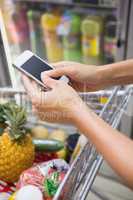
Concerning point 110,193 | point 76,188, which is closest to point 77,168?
point 76,188

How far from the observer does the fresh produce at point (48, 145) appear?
77cm

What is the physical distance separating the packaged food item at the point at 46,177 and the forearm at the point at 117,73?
8.7 inches

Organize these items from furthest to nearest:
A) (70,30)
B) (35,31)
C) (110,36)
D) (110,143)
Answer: (35,31) → (70,30) → (110,36) → (110,143)

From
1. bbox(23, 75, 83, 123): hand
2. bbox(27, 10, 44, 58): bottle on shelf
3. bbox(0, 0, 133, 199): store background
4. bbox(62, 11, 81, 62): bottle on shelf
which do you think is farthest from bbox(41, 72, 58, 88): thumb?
bbox(27, 10, 44, 58): bottle on shelf

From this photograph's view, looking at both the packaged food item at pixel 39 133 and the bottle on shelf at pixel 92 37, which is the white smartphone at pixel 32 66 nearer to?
the packaged food item at pixel 39 133

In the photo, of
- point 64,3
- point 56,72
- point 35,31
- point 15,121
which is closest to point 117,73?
point 56,72

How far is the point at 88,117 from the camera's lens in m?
0.54

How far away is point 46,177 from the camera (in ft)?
2.13

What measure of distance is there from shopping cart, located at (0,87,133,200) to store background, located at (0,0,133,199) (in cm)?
45

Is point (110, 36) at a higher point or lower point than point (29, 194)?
higher

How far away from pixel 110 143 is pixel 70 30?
117 cm

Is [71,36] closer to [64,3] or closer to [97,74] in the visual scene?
[64,3]

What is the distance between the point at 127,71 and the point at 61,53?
103cm

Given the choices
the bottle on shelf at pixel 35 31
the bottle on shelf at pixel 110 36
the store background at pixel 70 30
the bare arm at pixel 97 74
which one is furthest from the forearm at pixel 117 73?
the bottle on shelf at pixel 35 31
